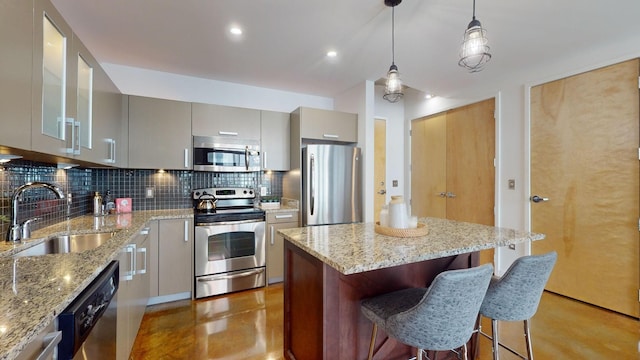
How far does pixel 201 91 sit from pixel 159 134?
34.7 inches

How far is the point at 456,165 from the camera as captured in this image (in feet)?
12.7

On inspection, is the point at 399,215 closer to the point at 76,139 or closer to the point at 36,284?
the point at 36,284

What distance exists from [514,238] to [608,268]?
1827 millimetres

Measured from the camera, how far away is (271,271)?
3.20 meters

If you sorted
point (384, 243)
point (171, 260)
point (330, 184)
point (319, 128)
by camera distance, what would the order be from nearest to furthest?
1. point (384, 243)
2. point (171, 260)
3. point (330, 184)
4. point (319, 128)

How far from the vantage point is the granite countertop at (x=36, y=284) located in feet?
2.16

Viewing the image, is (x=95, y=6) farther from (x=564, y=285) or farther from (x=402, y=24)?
(x=564, y=285)

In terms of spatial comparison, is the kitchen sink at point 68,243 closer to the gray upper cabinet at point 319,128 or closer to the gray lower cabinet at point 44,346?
the gray lower cabinet at point 44,346

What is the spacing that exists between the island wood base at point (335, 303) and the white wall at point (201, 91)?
101 inches

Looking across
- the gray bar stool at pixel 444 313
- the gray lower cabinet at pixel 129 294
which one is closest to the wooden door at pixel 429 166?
the gray bar stool at pixel 444 313

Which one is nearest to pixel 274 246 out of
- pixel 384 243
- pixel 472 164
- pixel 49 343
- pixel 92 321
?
pixel 384 243

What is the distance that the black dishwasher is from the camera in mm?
835

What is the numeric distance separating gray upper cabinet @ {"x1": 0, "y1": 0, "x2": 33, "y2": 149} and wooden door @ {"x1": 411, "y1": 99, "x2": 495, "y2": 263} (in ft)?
13.3

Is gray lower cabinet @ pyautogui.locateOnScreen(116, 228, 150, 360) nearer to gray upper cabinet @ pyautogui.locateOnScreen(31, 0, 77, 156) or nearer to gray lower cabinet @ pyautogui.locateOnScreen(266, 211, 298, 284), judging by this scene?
gray upper cabinet @ pyautogui.locateOnScreen(31, 0, 77, 156)
